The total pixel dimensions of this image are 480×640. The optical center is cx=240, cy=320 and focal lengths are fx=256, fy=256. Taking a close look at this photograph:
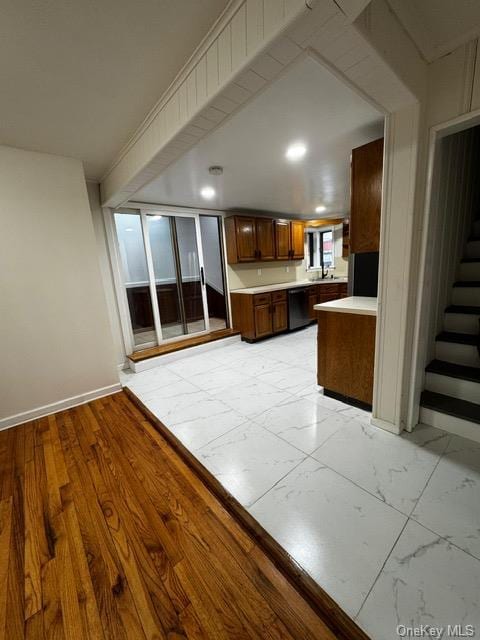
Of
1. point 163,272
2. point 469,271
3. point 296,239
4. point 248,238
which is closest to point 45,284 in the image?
point 163,272

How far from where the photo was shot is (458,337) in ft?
7.21

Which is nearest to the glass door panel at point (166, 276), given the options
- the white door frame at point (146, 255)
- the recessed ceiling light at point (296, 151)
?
the white door frame at point (146, 255)

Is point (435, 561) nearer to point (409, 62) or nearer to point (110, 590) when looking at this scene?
point (110, 590)

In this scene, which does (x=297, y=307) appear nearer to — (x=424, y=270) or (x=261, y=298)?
(x=261, y=298)

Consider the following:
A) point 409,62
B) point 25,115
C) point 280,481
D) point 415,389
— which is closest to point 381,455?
point 415,389

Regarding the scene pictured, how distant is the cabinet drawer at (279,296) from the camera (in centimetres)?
465

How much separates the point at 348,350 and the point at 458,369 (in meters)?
0.83

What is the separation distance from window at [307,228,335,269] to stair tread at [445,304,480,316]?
4212 millimetres

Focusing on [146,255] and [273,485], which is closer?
[273,485]

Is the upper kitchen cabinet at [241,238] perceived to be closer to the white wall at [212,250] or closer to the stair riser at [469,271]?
the white wall at [212,250]

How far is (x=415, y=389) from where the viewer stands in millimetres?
1900

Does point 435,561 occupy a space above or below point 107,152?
below

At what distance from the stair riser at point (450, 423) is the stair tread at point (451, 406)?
29 millimetres

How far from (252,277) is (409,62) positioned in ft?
13.0
